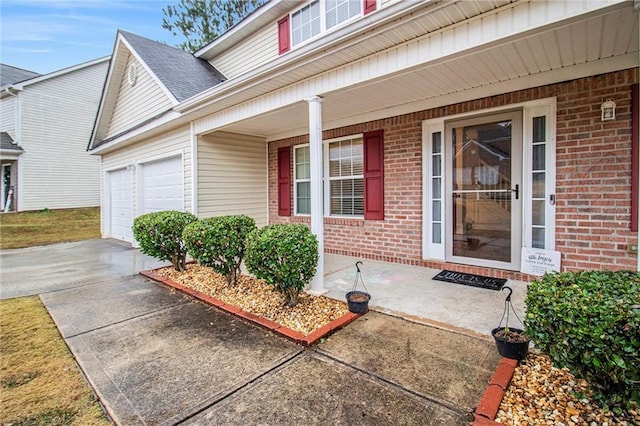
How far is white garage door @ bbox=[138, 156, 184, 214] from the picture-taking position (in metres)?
7.43

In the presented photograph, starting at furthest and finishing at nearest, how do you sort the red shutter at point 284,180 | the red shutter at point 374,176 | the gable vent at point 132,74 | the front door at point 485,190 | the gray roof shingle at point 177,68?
the gable vent at point 132,74, the red shutter at point 284,180, the gray roof shingle at point 177,68, the red shutter at point 374,176, the front door at point 485,190

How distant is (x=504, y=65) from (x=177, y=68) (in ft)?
24.7

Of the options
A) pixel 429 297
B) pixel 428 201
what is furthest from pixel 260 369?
pixel 428 201

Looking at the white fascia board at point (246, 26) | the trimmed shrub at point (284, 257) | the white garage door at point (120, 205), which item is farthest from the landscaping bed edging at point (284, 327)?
the white fascia board at point (246, 26)

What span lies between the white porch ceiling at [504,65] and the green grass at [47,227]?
9817 millimetres

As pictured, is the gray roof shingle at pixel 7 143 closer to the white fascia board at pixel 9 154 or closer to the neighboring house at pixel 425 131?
the white fascia board at pixel 9 154

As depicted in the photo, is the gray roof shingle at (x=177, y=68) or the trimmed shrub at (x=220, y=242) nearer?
the trimmed shrub at (x=220, y=242)

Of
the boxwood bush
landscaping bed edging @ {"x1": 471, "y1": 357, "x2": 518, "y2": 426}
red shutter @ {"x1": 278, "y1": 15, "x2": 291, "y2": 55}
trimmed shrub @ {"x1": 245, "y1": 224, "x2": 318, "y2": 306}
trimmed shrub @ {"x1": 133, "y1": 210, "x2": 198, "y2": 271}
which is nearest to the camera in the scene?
the boxwood bush

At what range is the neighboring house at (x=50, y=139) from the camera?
14.0 metres

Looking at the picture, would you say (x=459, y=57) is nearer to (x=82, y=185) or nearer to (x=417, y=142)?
(x=417, y=142)

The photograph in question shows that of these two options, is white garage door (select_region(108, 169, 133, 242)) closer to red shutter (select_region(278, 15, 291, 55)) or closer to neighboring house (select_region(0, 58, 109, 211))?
red shutter (select_region(278, 15, 291, 55))

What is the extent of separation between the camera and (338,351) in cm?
282

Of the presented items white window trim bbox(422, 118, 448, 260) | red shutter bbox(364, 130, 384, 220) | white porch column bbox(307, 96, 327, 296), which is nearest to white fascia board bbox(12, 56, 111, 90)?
red shutter bbox(364, 130, 384, 220)

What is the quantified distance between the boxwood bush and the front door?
2640 mm
